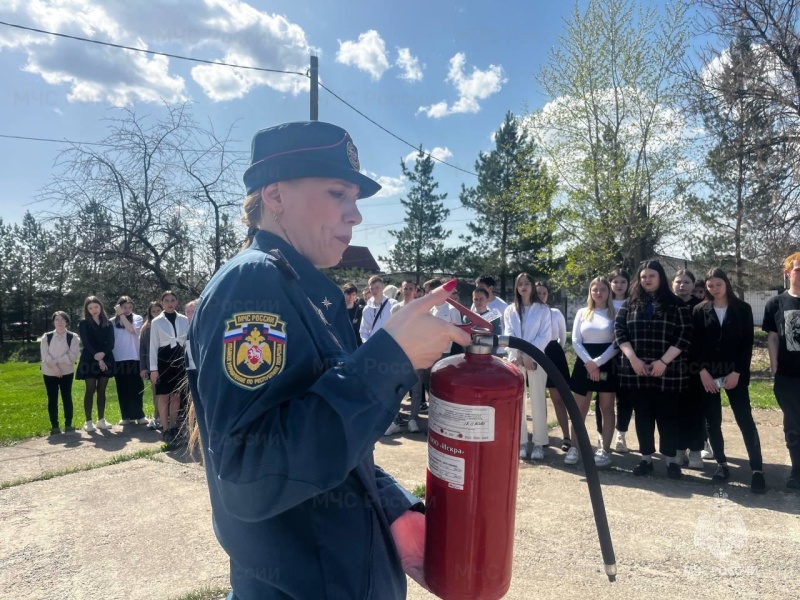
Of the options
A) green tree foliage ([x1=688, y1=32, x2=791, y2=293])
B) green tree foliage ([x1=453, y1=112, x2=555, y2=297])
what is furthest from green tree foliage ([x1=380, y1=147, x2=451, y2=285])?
green tree foliage ([x1=688, y1=32, x2=791, y2=293])

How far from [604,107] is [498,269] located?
50.5 ft

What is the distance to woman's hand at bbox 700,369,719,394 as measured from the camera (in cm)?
534

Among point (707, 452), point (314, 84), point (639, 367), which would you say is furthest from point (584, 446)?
point (314, 84)

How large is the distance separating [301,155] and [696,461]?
19.6ft

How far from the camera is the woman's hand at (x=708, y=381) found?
17.5ft

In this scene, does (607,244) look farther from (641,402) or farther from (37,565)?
(37,565)

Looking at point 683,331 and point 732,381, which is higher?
point 683,331

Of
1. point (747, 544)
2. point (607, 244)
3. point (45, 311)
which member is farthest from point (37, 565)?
point (45, 311)

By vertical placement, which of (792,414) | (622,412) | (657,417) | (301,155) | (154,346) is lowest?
(622,412)

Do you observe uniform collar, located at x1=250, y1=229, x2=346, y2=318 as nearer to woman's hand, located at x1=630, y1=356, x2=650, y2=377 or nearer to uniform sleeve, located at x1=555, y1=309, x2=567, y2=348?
woman's hand, located at x1=630, y1=356, x2=650, y2=377

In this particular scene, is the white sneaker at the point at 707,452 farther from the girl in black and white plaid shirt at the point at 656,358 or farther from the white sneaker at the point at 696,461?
the girl in black and white plaid shirt at the point at 656,358

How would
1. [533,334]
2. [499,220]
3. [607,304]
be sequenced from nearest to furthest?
[607,304]
[533,334]
[499,220]

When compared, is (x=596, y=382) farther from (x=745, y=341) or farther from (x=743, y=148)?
(x=743, y=148)

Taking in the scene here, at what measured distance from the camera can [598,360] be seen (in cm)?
578
